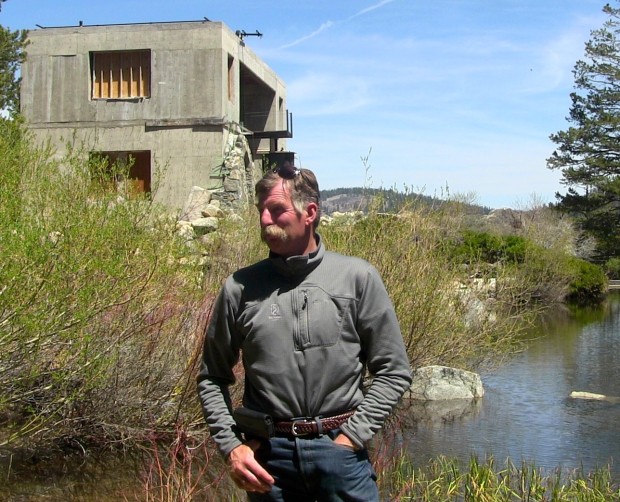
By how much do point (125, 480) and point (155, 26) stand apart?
665 inches

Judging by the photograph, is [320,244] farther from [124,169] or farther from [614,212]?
[614,212]

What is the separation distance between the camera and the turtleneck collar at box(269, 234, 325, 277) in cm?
352

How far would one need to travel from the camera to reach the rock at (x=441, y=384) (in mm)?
13055

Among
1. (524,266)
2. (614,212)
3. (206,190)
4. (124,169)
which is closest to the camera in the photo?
(124,169)

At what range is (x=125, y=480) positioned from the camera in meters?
8.25

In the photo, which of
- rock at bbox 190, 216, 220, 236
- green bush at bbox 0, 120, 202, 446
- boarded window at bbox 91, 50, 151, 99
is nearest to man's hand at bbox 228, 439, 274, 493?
green bush at bbox 0, 120, 202, 446

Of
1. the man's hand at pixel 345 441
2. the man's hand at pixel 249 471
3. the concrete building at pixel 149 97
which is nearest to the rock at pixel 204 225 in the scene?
the concrete building at pixel 149 97

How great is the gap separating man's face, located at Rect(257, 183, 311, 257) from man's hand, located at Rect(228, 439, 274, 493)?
0.79 meters


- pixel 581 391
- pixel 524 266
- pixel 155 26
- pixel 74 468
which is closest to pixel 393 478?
pixel 74 468

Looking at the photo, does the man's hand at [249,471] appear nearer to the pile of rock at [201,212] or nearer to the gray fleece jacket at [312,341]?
the gray fleece jacket at [312,341]

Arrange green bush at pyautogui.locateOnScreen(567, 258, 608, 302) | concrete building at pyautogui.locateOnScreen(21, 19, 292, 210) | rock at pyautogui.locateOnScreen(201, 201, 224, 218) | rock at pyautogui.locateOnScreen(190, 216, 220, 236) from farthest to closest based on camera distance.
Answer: green bush at pyautogui.locateOnScreen(567, 258, 608, 302)
concrete building at pyautogui.locateOnScreen(21, 19, 292, 210)
rock at pyautogui.locateOnScreen(201, 201, 224, 218)
rock at pyautogui.locateOnScreen(190, 216, 220, 236)

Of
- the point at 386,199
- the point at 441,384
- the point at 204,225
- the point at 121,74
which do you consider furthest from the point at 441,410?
the point at 121,74

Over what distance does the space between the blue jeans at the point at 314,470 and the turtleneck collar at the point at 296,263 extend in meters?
0.66

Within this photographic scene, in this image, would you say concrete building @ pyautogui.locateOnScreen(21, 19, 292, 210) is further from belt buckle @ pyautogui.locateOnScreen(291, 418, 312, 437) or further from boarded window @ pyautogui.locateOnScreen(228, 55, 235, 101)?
belt buckle @ pyautogui.locateOnScreen(291, 418, 312, 437)
